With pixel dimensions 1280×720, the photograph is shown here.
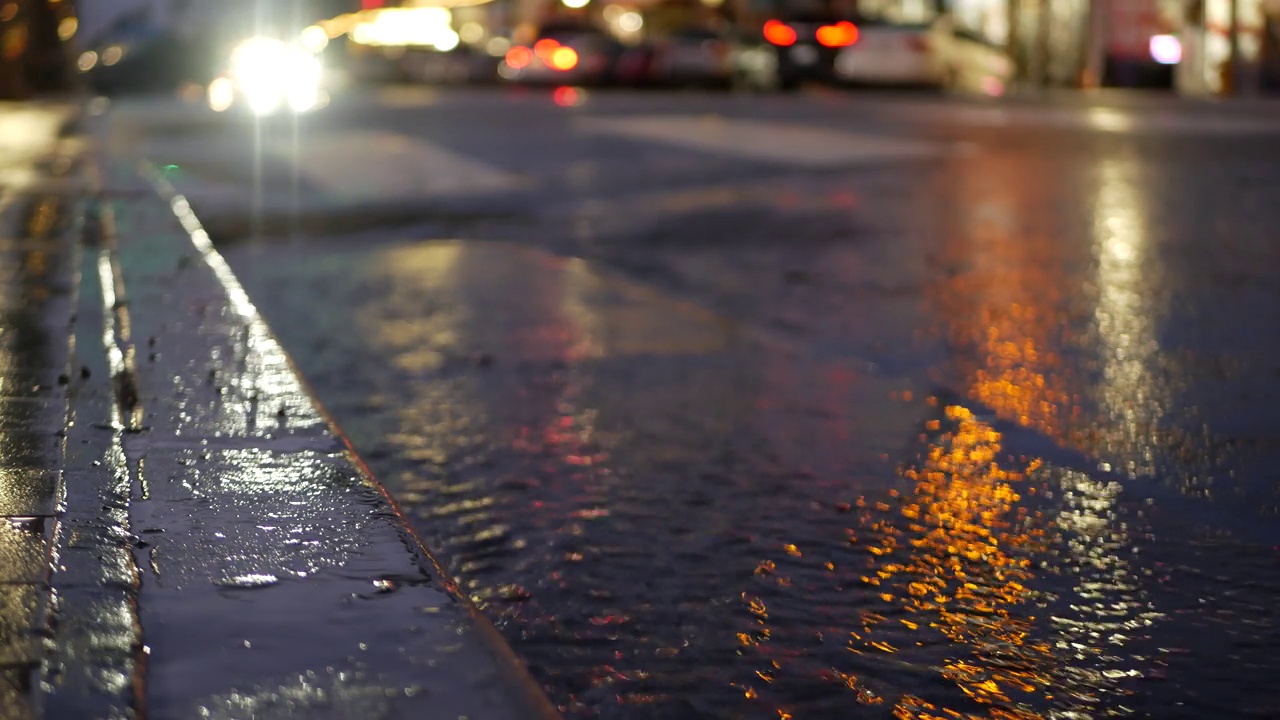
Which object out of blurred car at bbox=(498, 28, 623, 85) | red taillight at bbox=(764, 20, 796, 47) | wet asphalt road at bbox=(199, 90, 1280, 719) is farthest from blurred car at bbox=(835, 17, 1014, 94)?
wet asphalt road at bbox=(199, 90, 1280, 719)

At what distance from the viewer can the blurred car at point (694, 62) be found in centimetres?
3416

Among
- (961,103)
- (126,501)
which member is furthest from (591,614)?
(961,103)

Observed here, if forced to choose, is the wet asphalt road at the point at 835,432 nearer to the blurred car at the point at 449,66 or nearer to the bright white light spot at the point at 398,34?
the blurred car at the point at 449,66

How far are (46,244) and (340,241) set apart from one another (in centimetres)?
196

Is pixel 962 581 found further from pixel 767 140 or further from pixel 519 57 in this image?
pixel 519 57

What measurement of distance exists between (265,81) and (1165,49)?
1486 centimetres

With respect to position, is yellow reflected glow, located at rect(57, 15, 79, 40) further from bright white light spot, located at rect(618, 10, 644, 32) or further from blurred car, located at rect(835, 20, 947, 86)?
bright white light spot, located at rect(618, 10, 644, 32)

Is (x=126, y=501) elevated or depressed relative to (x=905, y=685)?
elevated

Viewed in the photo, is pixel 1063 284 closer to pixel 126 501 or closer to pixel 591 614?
pixel 591 614

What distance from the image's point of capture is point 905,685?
3.21 m

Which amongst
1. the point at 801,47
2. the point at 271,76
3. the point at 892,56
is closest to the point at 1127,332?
the point at 271,76

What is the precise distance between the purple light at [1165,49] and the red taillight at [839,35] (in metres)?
6.00

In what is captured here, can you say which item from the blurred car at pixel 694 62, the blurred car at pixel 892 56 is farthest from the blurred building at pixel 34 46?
the blurred car at pixel 892 56

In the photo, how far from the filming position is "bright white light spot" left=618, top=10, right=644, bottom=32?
52.3 meters
